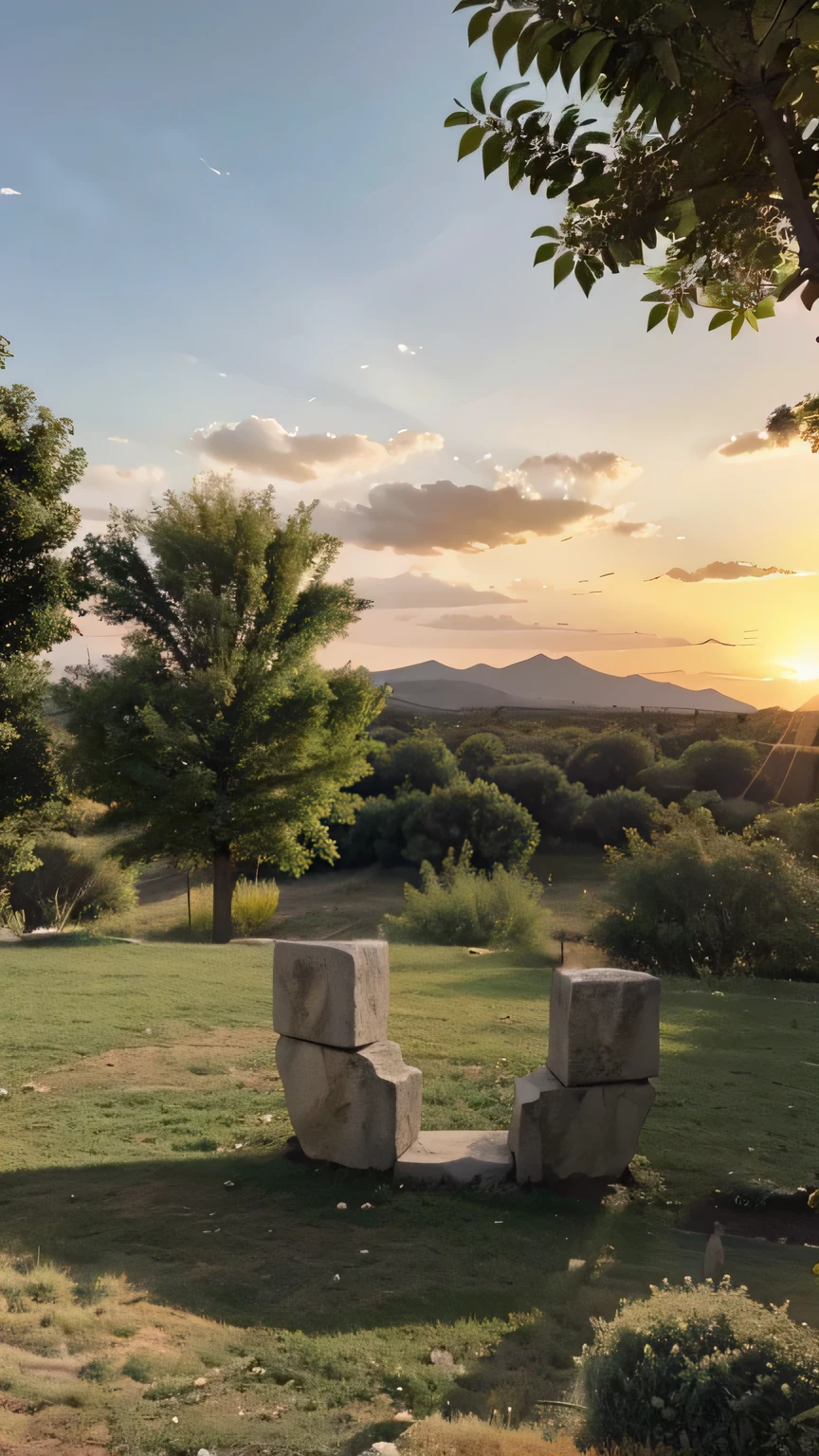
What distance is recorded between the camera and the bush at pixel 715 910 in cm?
1462

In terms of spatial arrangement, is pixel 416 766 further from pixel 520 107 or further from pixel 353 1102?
pixel 520 107

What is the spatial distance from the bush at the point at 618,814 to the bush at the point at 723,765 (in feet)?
12.7

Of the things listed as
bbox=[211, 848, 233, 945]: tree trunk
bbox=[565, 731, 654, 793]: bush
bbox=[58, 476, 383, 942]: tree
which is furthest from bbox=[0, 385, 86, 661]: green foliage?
bbox=[565, 731, 654, 793]: bush

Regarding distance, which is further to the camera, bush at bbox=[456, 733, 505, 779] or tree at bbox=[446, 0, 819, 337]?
bush at bbox=[456, 733, 505, 779]

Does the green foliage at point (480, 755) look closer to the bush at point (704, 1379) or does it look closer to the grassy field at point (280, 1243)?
the grassy field at point (280, 1243)

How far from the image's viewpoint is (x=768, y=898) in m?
14.7

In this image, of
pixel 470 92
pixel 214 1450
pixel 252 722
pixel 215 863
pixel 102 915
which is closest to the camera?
pixel 470 92

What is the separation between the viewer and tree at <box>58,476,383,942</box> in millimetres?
16891

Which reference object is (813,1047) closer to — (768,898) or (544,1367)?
(768,898)

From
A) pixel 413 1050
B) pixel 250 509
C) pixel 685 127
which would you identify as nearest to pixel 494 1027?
pixel 413 1050

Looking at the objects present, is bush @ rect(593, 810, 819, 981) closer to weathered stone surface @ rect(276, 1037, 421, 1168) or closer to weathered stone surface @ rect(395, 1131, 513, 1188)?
weathered stone surface @ rect(395, 1131, 513, 1188)

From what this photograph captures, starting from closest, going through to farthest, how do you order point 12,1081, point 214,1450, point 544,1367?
point 214,1450
point 544,1367
point 12,1081

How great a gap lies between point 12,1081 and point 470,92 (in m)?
7.99

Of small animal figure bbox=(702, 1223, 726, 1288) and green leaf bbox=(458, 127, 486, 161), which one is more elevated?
green leaf bbox=(458, 127, 486, 161)
